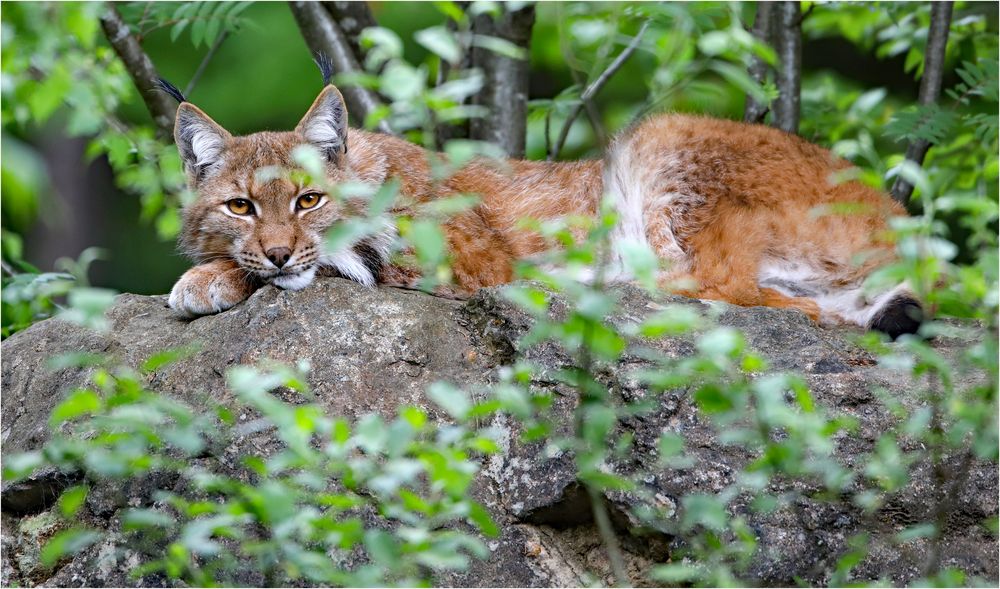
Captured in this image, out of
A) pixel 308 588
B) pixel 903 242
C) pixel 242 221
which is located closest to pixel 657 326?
pixel 903 242

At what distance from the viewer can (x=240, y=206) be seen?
15.1ft

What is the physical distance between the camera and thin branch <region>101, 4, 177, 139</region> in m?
5.82

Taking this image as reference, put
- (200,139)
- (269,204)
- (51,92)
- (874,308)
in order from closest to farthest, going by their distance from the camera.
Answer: (51,92)
(269,204)
(874,308)
(200,139)

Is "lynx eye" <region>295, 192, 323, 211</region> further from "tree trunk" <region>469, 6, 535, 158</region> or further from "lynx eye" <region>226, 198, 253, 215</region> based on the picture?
"tree trunk" <region>469, 6, 535, 158</region>

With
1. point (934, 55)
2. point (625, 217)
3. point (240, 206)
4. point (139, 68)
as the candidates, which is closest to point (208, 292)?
point (240, 206)

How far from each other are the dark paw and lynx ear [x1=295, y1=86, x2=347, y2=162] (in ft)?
7.64

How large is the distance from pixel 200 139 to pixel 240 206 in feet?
1.29

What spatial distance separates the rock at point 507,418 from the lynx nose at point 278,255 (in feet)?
0.47

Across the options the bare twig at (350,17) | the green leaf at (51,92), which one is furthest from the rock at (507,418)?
the bare twig at (350,17)

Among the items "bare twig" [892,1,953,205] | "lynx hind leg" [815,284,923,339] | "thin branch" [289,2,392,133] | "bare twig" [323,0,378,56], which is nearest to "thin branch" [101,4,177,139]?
"thin branch" [289,2,392,133]

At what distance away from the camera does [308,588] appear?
3287 millimetres

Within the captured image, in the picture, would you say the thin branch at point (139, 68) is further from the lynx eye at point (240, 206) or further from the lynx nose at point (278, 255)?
the lynx nose at point (278, 255)

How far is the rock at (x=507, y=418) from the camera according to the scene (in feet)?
11.3

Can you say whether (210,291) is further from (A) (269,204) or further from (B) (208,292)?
(A) (269,204)
